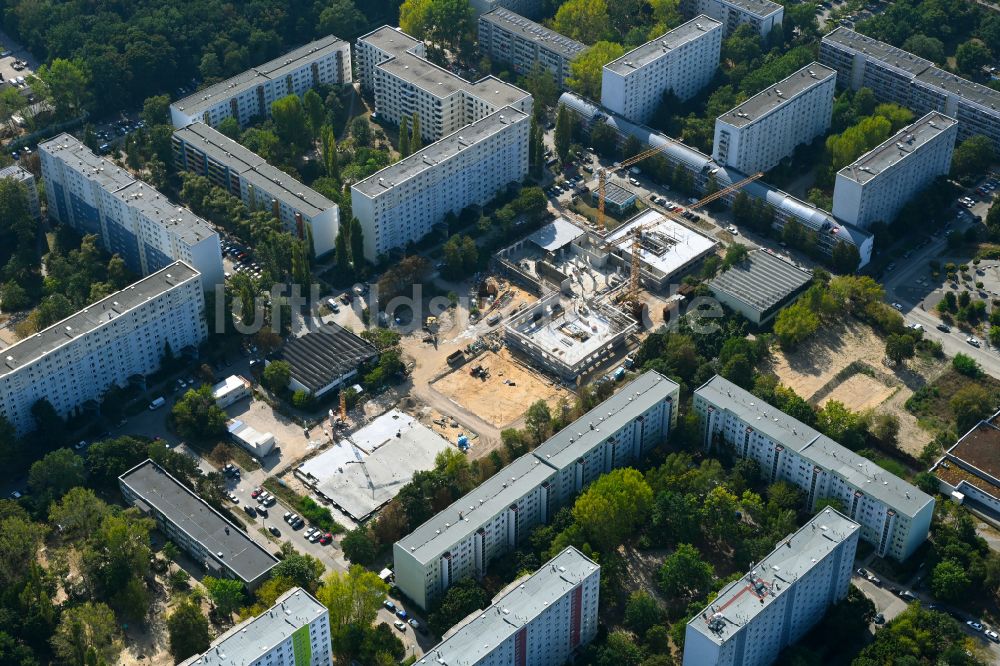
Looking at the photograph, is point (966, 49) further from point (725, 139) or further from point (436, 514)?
point (436, 514)

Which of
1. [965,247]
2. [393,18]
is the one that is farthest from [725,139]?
[393,18]

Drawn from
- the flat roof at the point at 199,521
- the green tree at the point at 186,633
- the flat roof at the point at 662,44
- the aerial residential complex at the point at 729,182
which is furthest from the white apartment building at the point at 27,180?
the flat roof at the point at 662,44

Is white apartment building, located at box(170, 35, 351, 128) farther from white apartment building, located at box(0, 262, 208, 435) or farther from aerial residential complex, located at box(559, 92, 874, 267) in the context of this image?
white apartment building, located at box(0, 262, 208, 435)

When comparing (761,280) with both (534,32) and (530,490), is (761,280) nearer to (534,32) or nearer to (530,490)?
(530,490)

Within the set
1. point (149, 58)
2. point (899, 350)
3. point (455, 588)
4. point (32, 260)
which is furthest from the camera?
Answer: point (149, 58)

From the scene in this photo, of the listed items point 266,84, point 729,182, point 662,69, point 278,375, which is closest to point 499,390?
point 278,375

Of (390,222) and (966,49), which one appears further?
(966,49)
